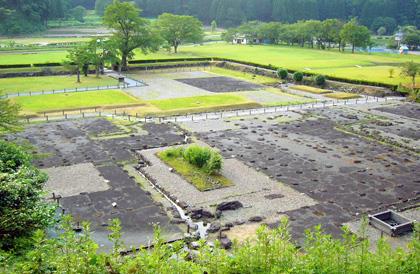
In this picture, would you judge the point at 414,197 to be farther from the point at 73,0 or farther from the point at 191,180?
the point at 73,0

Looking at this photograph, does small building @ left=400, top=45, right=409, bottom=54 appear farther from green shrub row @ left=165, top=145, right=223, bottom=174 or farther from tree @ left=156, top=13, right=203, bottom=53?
green shrub row @ left=165, top=145, right=223, bottom=174

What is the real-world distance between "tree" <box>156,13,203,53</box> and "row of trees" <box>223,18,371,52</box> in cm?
2266

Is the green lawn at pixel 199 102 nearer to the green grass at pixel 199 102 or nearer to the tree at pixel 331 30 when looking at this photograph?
the green grass at pixel 199 102

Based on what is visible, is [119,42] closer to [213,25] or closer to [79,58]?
[79,58]

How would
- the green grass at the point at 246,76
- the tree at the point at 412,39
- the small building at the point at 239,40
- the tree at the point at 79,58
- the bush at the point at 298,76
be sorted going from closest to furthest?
the tree at the point at 79,58 < the bush at the point at 298,76 < the green grass at the point at 246,76 < the tree at the point at 412,39 < the small building at the point at 239,40

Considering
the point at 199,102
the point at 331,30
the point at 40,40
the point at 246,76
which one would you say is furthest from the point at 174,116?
the point at 40,40

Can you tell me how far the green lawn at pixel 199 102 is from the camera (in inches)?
2136

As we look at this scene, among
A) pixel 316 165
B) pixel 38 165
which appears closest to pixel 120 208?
pixel 38 165

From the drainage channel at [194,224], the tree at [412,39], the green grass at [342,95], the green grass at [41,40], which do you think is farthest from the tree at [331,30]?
the drainage channel at [194,224]

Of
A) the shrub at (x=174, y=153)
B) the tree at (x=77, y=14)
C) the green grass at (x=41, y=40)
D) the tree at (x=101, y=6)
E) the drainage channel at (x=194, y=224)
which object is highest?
the tree at (x=101, y=6)

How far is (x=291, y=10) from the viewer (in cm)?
15300

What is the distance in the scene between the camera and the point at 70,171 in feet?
108

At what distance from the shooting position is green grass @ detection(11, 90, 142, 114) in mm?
52816

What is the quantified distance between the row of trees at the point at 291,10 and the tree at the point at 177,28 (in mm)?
51643
